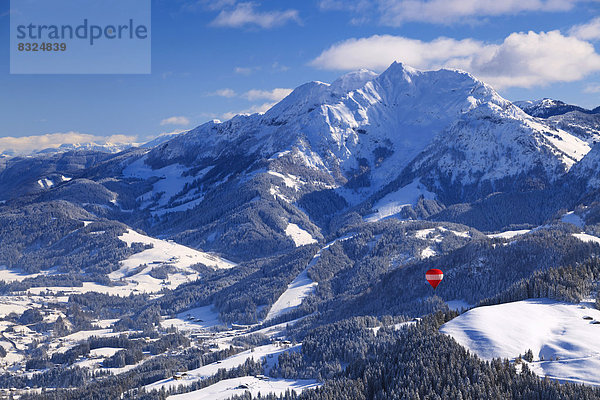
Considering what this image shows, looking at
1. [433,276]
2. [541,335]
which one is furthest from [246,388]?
[541,335]

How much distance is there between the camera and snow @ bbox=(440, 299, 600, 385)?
115 metres

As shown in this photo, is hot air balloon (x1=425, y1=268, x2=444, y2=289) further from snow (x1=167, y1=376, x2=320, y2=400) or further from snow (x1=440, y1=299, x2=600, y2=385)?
snow (x1=167, y1=376, x2=320, y2=400)

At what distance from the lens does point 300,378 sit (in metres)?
174

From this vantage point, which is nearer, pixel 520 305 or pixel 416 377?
pixel 416 377

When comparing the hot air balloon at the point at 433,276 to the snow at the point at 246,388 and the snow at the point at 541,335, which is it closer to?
the snow at the point at 541,335

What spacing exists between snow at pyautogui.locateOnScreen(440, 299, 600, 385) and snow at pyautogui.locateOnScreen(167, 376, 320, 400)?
4747 centimetres

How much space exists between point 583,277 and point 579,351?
45.3 m

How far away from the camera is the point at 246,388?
168m

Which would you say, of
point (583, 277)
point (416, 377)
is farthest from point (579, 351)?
point (583, 277)

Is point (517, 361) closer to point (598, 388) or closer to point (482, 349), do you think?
point (482, 349)

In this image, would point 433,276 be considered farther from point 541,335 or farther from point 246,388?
point 246,388

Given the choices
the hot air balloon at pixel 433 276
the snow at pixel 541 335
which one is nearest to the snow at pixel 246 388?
the snow at pixel 541 335

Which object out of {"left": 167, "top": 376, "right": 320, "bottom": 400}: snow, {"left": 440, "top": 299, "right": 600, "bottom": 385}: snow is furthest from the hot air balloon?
{"left": 167, "top": 376, "right": 320, "bottom": 400}: snow

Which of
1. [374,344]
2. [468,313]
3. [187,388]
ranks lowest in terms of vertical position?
[187,388]
